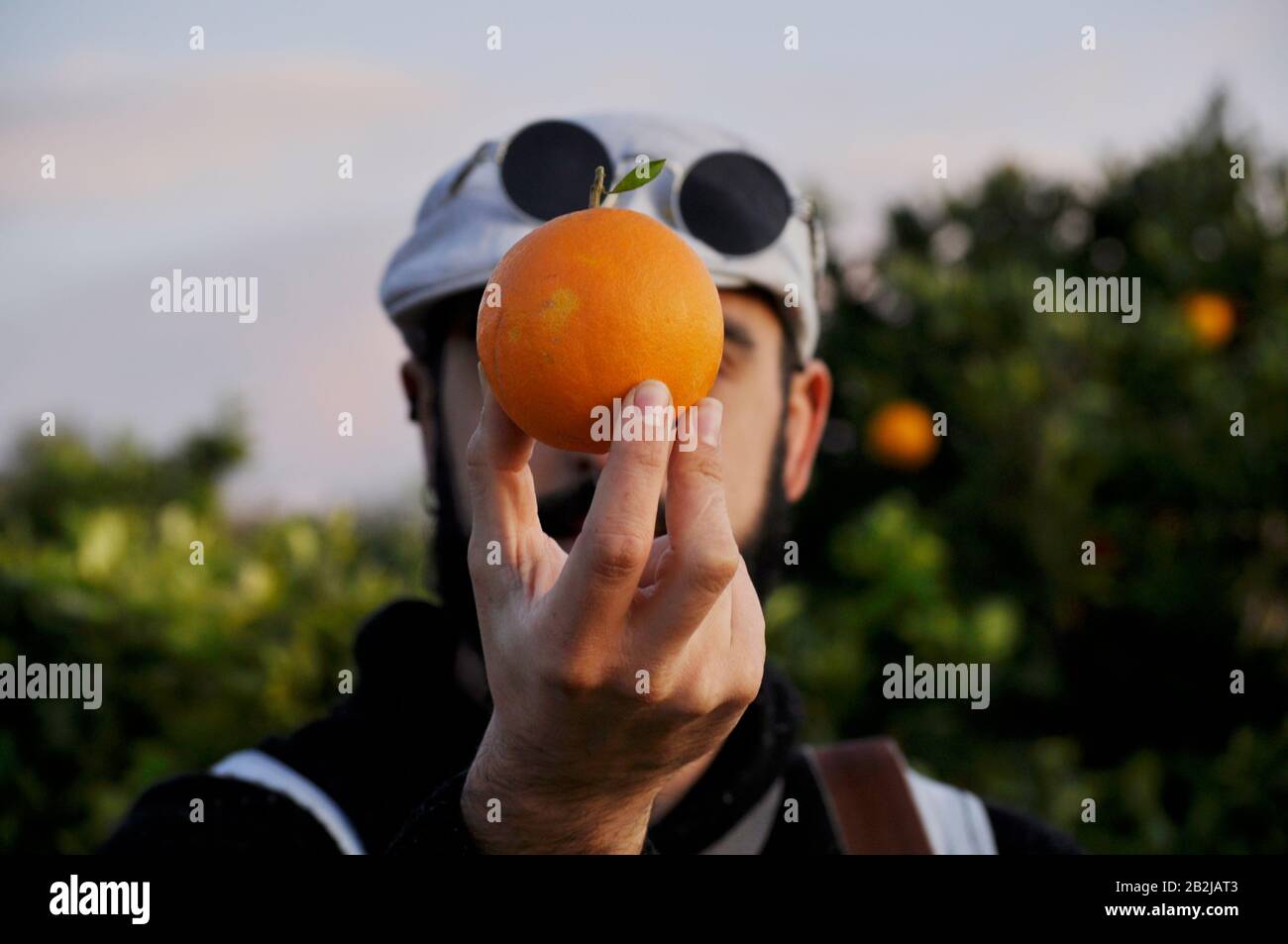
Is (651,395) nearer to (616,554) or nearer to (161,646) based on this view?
(616,554)

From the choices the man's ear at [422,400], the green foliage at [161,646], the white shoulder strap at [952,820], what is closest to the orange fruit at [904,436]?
A: the green foliage at [161,646]

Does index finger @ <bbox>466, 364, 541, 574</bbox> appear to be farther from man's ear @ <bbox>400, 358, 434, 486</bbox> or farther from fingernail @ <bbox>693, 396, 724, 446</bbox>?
man's ear @ <bbox>400, 358, 434, 486</bbox>

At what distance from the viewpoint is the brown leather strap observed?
1.91m

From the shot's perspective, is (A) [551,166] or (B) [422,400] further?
(B) [422,400]

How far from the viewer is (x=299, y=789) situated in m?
1.82

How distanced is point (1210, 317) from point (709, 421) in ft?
12.3

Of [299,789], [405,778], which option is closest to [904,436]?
[405,778]

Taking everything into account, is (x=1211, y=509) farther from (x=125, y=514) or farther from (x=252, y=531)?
(x=125, y=514)

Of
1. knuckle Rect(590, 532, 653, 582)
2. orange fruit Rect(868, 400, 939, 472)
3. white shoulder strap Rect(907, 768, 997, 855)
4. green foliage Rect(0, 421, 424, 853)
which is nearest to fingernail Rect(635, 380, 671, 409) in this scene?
knuckle Rect(590, 532, 653, 582)

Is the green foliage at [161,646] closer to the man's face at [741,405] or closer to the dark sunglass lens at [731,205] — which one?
the man's face at [741,405]

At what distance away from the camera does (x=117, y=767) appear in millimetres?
A: 3385

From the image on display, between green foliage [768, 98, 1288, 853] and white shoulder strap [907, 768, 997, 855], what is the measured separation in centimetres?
125

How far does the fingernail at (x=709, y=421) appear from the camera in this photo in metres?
1.07
